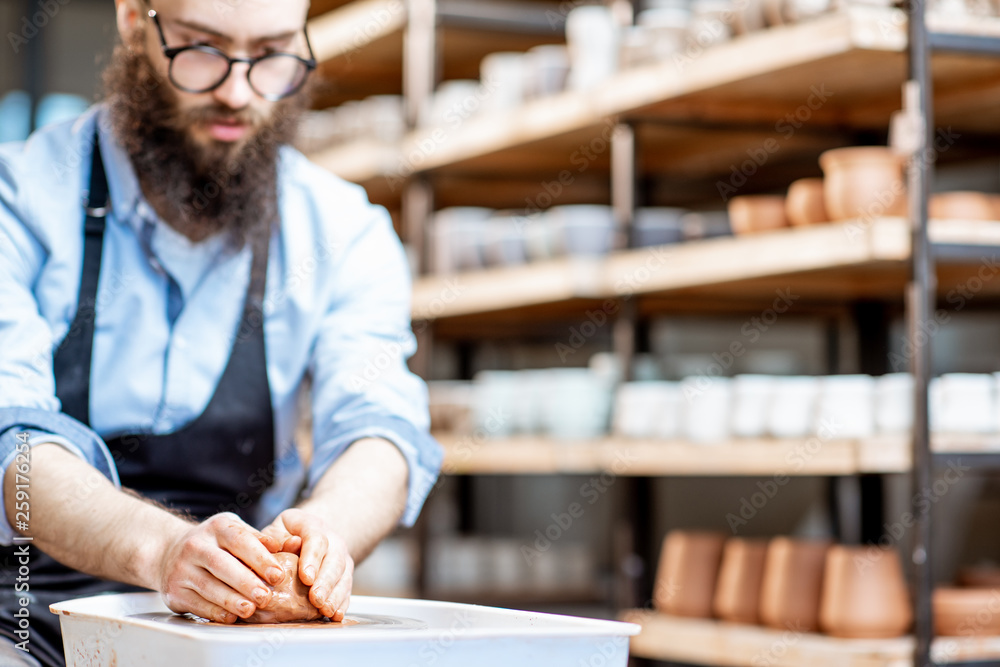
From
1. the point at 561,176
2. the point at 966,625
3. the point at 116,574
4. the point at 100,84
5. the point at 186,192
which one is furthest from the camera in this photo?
the point at 561,176

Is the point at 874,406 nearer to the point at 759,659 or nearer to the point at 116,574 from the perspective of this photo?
the point at 759,659

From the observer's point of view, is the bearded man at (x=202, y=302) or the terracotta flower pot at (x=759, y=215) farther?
the terracotta flower pot at (x=759, y=215)

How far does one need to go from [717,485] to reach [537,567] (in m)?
0.63

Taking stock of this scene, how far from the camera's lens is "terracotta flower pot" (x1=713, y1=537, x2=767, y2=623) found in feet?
8.81

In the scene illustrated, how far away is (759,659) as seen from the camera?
255 cm

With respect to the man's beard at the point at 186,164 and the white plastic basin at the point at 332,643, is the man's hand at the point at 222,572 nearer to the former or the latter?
the white plastic basin at the point at 332,643

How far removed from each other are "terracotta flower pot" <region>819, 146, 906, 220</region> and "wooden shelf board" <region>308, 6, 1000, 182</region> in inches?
8.0

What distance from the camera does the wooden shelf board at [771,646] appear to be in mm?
2332

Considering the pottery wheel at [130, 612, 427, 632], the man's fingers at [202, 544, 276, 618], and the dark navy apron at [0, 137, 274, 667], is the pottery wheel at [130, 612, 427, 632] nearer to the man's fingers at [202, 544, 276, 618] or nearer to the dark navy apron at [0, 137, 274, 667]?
the man's fingers at [202, 544, 276, 618]

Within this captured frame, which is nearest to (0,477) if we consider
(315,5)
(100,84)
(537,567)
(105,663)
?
(105,663)

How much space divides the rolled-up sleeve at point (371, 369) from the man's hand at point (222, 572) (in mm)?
434

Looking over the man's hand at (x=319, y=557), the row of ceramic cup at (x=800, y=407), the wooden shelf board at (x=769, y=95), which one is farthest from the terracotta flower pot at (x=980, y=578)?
the man's hand at (x=319, y=557)

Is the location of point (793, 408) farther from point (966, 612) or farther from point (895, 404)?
point (966, 612)

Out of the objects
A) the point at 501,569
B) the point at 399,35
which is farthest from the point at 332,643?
the point at 399,35
